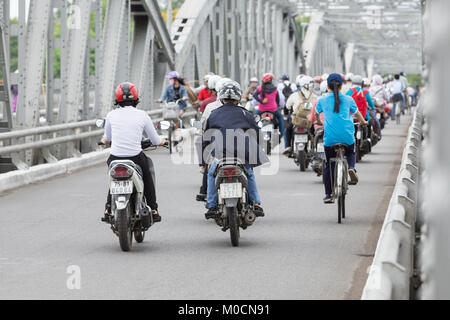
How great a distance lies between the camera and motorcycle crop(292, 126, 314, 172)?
17469mm

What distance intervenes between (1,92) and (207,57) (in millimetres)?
15767

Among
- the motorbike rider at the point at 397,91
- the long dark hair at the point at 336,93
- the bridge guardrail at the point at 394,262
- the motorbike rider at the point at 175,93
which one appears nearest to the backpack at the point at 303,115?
the motorbike rider at the point at 175,93

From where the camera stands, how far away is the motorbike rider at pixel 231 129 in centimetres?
973

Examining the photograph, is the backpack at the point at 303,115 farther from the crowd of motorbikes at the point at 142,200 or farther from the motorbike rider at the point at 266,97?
the crowd of motorbikes at the point at 142,200

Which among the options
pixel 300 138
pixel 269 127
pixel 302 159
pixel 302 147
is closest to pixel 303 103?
pixel 300 138

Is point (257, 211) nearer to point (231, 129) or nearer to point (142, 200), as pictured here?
point (231, 129)

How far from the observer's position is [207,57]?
3084 centimetres

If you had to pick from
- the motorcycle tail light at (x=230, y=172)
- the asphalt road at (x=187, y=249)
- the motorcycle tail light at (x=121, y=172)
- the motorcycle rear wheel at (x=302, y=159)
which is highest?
the motorcycle tail light at (x=121, y=172)

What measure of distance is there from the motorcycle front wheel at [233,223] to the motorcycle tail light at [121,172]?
895 millimetres

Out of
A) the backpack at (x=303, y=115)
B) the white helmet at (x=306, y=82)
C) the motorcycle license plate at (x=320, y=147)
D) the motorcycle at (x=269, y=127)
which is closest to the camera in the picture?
the motorcycle license plate at (x=320, y=147)

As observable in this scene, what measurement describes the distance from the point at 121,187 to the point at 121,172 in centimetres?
13

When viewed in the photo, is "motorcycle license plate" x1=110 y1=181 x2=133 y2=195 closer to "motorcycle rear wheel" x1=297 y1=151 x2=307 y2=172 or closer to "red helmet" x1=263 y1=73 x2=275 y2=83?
"motorcycle rear wheel" x1=297 y1=151 x2=307 y2=172
